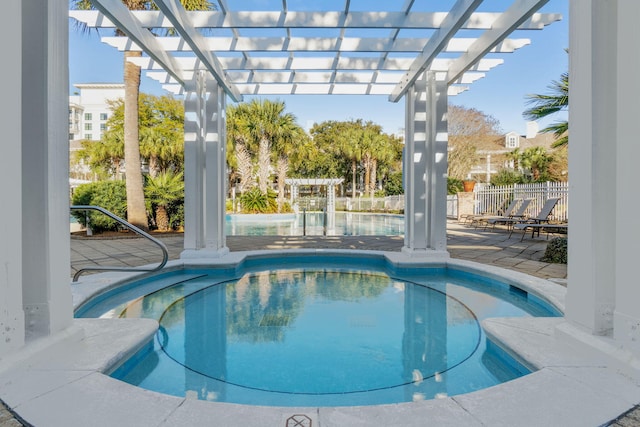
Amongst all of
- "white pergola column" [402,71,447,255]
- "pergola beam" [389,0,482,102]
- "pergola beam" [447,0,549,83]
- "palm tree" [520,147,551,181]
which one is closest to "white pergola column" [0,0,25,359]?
"pergola beam" [389,0,482,102]

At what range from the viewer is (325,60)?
6180 mm

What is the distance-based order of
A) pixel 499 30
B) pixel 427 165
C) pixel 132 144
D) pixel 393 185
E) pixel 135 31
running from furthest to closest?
pixel 393 185, pixel 132 144, pixel 427 165, pixel 135 31, pixel 499 30

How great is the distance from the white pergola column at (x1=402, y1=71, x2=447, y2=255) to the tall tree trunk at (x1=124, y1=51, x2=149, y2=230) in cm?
726

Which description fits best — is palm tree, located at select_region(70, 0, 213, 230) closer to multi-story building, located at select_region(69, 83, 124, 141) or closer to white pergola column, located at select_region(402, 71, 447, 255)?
white pergola column, located at select_region(402, 71, 447, 255)

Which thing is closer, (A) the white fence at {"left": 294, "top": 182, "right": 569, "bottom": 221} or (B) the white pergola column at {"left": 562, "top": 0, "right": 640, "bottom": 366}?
(B) the white pergola column at {"left": 562, "top": 0, "right": 640, "bottom": 366}

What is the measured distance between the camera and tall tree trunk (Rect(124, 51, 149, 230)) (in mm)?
9859

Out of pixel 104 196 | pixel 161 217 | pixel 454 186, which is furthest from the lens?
pixel 454 186

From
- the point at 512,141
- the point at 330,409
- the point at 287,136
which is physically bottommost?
the point at 330,409

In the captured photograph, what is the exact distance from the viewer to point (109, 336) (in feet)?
8.11

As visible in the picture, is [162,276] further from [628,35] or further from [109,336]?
[628,35]

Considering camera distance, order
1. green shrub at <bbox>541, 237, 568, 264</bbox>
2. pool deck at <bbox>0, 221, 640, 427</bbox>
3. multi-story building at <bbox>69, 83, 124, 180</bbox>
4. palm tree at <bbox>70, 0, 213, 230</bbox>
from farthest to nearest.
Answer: multi-story building at <bbox>69, 83, 124, 180</bbox> → palm tree at <bbox>70, 0, 213, 230</bbox> → green shrub at <bbox>541, 237, 568, 264</bbox> → pool deck at <bbox>0, 221, 640, 427</bbox>

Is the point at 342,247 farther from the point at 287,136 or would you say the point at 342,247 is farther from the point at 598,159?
the point at 287,136

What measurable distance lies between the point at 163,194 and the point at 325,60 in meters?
6.74

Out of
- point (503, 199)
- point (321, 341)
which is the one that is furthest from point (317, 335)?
point (503, 199)
